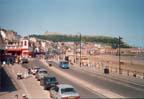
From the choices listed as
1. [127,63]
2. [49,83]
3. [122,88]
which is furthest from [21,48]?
[122,88]

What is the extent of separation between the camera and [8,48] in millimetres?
138625

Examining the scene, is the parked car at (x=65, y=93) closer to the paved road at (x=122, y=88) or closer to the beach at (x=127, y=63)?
the paved road at (x=122, y=88)

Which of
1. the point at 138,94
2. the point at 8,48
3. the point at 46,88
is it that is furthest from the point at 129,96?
the point at 8,48

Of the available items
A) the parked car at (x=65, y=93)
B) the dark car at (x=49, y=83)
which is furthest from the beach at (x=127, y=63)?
the parked car at (x=65, y=93)

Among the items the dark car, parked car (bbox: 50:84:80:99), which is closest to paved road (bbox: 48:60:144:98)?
the dark car

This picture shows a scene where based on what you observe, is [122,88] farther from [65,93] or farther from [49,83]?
[65,93]

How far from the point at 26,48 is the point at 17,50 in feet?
12.8

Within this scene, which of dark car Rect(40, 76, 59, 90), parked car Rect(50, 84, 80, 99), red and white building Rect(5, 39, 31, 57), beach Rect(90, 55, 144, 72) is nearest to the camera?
parked car Rect(50, 84, 80, 99)

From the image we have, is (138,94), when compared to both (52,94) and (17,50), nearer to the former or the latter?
(52,94)

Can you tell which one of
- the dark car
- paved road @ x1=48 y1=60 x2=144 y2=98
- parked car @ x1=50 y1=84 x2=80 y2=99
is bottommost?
paved road @ x1=48 y1=60 x2=144 y2=98

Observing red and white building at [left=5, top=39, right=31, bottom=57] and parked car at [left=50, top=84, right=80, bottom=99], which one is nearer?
parked car at [left=50, top=84, right=80, bottom=99]

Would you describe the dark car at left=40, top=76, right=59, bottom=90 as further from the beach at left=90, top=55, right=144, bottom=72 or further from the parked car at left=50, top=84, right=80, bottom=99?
the beach at left=90, top=55, right=144, bottom=72

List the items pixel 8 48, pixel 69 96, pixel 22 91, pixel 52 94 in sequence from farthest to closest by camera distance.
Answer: pixel 8 48 → pixel 22 91 → pixel 52 94 → pixel 69 96

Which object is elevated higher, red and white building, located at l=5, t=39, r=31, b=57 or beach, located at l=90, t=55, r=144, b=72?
red and white building, located at l=5, t=39, r=31, b=57
